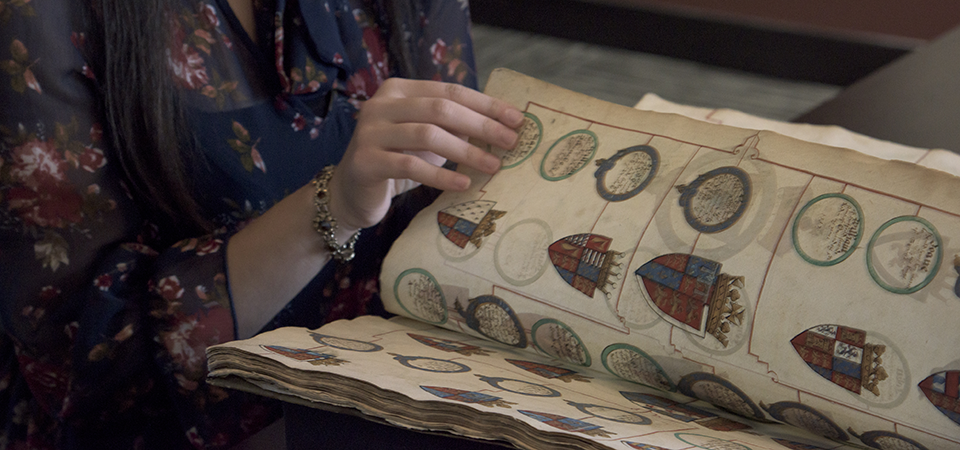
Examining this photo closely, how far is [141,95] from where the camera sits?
27.0 inches

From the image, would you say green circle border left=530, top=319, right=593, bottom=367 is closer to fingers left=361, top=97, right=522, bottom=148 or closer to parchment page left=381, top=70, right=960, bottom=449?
parchment page left=381, top=70, right=960, bottom=449

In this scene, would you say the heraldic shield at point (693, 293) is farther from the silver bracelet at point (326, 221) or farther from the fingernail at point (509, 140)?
the silver bracelet at point (326, 221)

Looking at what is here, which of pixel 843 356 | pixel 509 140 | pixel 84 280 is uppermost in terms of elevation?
pixel 509 140

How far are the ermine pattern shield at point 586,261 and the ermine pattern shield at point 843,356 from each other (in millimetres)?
120

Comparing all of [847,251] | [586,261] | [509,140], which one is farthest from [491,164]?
[847,251]

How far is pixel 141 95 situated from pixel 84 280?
0.19 metres

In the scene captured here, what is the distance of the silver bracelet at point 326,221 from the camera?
657mm

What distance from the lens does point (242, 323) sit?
2.19 feet

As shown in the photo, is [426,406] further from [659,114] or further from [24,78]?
[24,78]

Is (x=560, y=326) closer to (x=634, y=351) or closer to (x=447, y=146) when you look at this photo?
(x=634, y=351)

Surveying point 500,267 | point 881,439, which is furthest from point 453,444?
point 881,439

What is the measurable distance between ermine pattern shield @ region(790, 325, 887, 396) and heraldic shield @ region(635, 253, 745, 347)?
0.13ft

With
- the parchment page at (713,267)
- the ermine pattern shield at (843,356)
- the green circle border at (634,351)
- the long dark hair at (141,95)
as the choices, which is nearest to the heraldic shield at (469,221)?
the parchment page at (713,267)

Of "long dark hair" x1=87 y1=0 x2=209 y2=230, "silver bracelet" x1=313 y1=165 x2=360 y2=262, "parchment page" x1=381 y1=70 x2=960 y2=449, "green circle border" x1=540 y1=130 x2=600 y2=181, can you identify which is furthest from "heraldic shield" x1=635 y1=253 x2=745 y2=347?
"long dark hair" x1=87 y1=0 x2=209 y2=230
